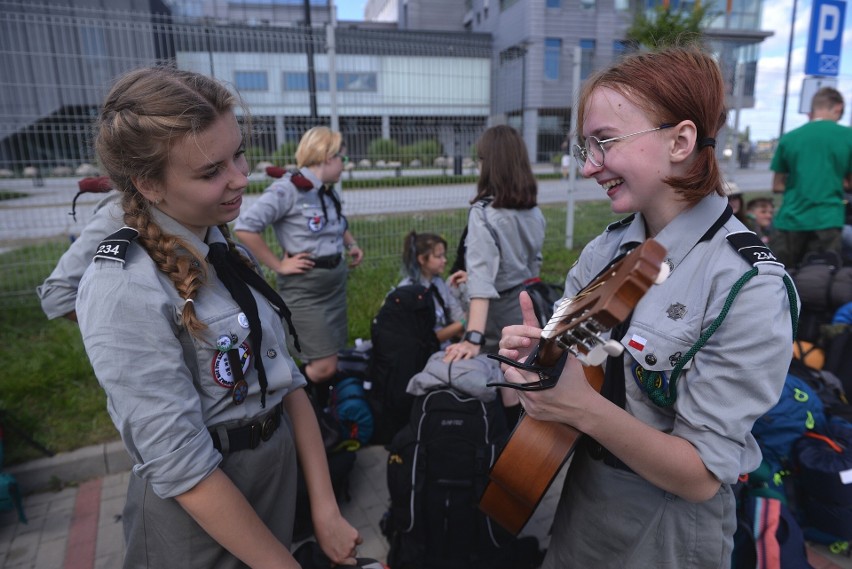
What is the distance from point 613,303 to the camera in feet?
Answer: 2.96

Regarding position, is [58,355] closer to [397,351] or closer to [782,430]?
[397,351]

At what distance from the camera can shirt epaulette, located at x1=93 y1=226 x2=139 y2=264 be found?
1.25m

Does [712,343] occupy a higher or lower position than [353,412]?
higher

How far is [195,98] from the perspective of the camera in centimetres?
135

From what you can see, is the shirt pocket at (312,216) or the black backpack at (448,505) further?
the shirt pocket at (312,216)

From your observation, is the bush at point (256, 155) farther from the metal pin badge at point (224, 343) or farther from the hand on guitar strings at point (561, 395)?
the hand on guitar strings at point (561, 395)

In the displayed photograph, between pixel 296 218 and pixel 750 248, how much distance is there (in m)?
3.13

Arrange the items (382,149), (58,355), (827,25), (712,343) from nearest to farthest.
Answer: (712,343) < (58,355) < (382,149) < (827,25)

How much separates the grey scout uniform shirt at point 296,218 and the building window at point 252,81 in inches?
107

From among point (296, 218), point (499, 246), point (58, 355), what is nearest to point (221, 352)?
point (499, 246)

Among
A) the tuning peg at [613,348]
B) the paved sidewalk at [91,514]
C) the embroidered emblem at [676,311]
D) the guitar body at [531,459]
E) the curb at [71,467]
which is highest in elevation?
the tuning peg at [613,348]

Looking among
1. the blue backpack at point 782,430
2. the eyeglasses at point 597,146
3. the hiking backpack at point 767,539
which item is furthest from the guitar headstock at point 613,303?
the blue backpack at point 782,430

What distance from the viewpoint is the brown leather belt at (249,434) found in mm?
1427

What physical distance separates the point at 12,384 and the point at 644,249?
472cm
